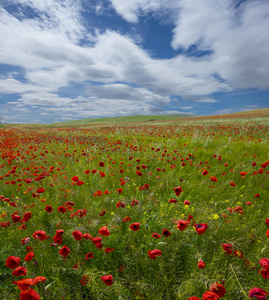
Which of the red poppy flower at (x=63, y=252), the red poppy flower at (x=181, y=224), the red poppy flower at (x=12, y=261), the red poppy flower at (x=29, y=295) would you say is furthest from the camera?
the red poppy flower at (x=181, y=224)

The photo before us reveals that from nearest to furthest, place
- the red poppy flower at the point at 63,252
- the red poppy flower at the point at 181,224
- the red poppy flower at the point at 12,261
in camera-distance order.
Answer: the red poppy flower at the point at 12,261 → the red poppy flower at the point at 63,252 → the red poppy flower at the point at 181,224

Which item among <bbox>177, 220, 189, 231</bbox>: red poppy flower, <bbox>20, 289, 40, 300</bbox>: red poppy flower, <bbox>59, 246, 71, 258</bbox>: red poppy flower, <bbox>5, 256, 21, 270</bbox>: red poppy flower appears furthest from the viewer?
<bbox>177, 220, 189, 231</bbox>: red poppy flower

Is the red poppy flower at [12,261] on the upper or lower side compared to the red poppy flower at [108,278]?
upper

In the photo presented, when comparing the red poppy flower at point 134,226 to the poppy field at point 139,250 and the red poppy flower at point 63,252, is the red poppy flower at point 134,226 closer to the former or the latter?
the poppy field at point 139,250

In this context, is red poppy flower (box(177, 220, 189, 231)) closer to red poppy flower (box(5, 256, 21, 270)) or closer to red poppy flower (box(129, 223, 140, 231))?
red poppy flower (box(129, 223, 140, 231))

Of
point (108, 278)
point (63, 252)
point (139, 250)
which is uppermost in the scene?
point (63, 252)

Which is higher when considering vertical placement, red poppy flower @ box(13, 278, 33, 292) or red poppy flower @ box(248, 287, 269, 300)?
red poppy flower @ box(13, 278, 33, 292)

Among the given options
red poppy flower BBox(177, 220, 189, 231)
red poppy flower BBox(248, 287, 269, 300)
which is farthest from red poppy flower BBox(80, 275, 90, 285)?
red poppy flower BBox(248, 287, 269, 300)

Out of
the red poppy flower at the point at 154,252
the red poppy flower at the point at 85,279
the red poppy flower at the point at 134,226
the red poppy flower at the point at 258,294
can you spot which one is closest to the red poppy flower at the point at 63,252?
the red poppy flower at the point at 85,279

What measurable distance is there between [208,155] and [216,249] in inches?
149

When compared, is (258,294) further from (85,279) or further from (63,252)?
(63,252)

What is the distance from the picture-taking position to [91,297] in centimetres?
148

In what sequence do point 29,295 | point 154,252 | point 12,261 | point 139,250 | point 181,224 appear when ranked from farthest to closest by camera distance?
point 139,250 < point 181,224 < point 154,252 < point 12,261 < point 29,295

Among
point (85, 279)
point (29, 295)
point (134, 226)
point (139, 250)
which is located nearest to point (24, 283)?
point (29, 295)
